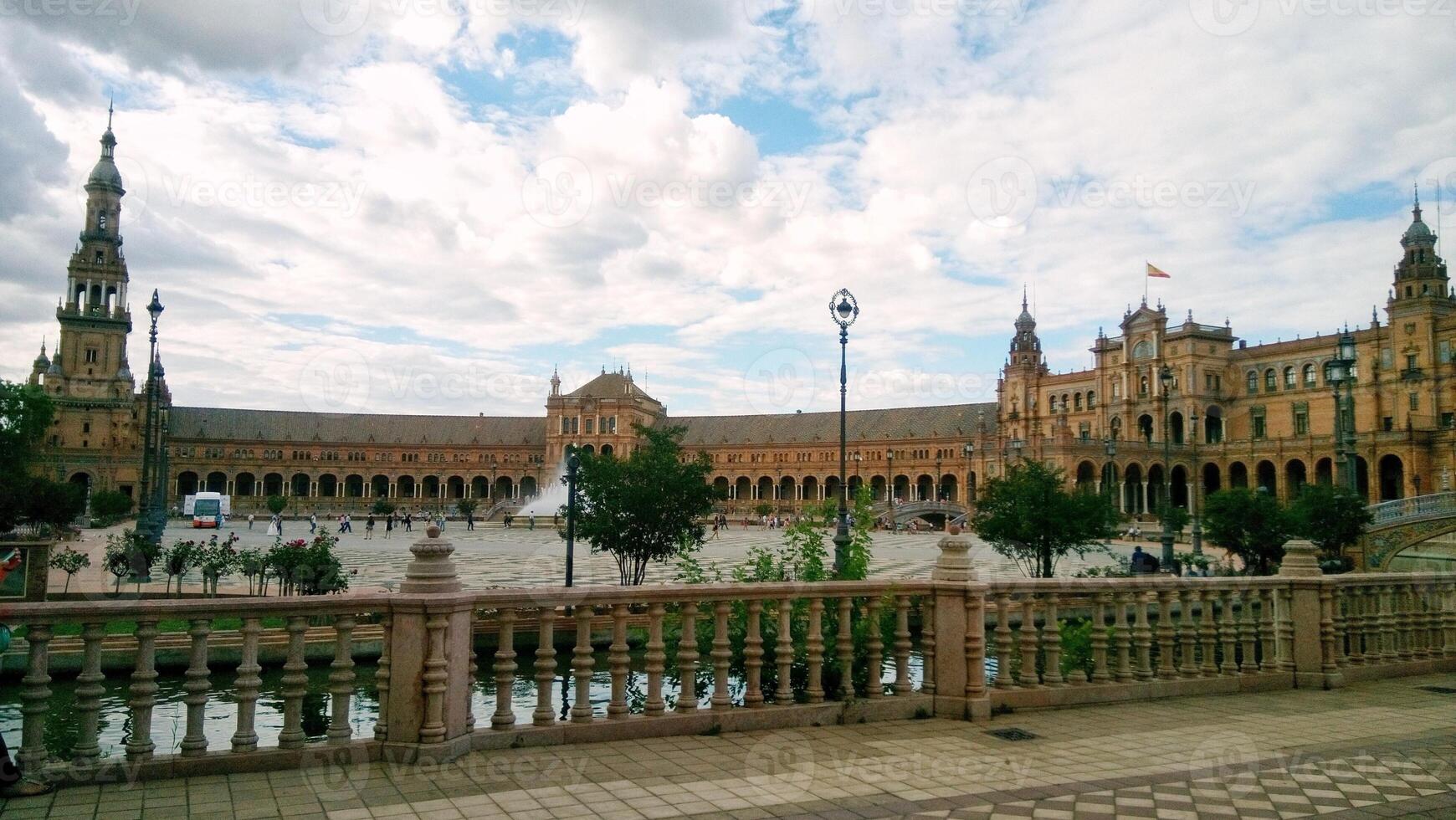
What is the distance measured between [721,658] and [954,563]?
2095 millimetres

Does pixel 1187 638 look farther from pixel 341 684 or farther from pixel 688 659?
pixel 341 684

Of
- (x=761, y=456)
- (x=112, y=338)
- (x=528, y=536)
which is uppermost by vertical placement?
(x=112, y=338)

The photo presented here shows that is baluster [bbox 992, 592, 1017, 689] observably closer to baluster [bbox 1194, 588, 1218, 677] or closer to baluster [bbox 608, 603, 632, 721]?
baluster [bbox 1194, 588, 1218, 677]

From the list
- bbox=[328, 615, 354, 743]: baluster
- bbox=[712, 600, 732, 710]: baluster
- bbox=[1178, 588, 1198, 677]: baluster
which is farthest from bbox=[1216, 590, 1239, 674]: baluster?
bbox=[328, 615, 354, 743]: baluster

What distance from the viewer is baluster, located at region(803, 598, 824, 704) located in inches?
278

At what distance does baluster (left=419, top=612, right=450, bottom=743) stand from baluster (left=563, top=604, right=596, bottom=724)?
881 millimetres

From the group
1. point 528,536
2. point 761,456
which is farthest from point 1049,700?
point 761,456

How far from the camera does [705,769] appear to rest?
229 inches

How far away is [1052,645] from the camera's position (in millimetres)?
7930

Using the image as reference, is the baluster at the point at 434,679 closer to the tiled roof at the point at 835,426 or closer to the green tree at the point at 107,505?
the green tree at the point at 107,505

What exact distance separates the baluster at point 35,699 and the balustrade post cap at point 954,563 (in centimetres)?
583

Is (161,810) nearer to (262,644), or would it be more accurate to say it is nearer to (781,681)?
(781,681)

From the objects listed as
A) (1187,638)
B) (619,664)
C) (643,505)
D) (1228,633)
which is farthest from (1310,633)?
(643,505)

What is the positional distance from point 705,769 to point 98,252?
4402 inches
